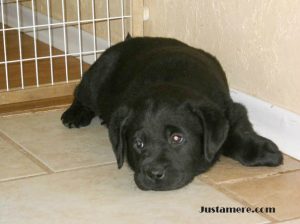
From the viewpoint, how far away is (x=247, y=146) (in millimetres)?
2691

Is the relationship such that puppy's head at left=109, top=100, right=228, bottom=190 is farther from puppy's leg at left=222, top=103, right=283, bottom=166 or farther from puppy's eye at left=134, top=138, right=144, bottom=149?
puppy's leg at left=222, top=103, right=283, bottom=166

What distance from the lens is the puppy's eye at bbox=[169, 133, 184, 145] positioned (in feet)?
7.84

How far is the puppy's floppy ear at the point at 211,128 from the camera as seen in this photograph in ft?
7.93

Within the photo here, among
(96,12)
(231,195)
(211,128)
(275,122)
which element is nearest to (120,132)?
(211,128)

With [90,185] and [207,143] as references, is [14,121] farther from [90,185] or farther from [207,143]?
[207,143]

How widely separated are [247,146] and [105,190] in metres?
0.56

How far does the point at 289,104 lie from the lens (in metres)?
2.80

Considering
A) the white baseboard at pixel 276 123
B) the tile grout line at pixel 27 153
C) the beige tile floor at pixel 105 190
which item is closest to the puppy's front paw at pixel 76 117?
the beige tile floor at pixel 105 190

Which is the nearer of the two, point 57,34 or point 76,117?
point 76,117

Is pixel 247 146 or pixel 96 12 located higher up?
pixel 96 12

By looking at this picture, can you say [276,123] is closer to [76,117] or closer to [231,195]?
[231,195]

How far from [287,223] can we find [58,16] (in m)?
2.65

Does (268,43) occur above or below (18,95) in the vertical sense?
above

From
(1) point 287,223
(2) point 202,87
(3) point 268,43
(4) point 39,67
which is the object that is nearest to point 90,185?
(2) point 202,87
